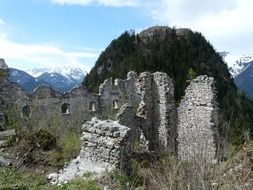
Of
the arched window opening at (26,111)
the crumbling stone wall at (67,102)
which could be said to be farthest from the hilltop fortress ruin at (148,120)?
the crumbling stone wall at (67,102)

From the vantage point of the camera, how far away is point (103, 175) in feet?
39.7

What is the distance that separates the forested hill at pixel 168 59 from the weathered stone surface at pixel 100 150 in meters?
65.2

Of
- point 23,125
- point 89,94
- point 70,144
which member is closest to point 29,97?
point 89,94

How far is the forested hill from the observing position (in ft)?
280

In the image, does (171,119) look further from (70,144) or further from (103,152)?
(103,152)

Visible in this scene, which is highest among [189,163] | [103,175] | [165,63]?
[165,63]

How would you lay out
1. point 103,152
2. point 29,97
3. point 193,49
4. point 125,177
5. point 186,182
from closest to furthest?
point 186,182
point 125,177
point 103,152
point 29,97
point 193,49

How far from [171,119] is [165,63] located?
68.1 m

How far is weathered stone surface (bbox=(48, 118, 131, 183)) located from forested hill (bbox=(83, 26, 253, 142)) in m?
65.2

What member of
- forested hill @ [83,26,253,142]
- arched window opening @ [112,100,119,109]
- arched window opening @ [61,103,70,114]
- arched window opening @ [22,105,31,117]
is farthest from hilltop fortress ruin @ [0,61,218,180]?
forested hill @ [83,26,253,142]

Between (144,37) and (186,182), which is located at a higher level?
(144,37)

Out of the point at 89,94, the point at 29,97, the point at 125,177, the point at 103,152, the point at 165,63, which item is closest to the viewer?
the point at 125,177

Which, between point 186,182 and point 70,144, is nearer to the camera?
point 186,182

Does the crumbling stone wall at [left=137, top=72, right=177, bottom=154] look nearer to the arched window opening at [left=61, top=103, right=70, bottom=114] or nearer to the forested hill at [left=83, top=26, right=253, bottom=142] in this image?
the arched window opening at [left=61, top=103, right=70, bottom=114]
